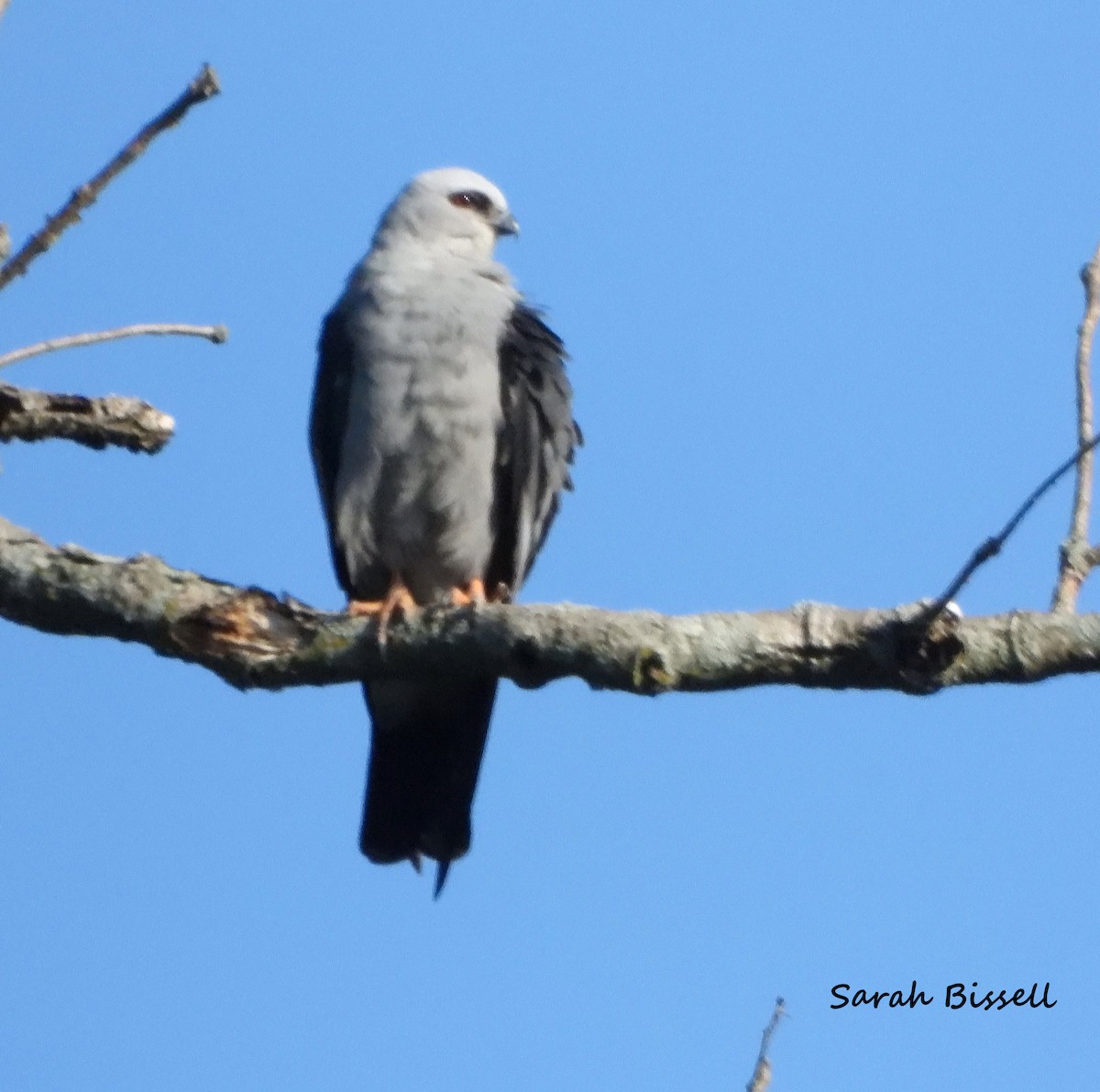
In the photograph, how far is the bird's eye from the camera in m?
6.17

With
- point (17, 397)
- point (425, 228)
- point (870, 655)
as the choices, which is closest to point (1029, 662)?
point (870, 655)

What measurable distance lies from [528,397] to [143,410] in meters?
1.88

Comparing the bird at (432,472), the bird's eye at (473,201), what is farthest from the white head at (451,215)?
the bird at (432,472)

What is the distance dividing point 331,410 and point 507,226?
1.50 m

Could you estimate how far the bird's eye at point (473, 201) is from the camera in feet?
20.2

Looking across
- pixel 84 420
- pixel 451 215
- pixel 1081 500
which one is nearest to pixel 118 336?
pixel 84 420

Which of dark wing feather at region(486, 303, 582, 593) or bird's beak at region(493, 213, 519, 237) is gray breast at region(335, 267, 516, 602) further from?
bird's beak at region(493, 213, 519, 237)

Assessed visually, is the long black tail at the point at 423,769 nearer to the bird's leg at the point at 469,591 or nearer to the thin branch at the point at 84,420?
the bird's leg at the point at 469,591

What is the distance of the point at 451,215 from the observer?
5.99 metres

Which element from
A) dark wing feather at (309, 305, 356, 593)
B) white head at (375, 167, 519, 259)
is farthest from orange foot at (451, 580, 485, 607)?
white head at (375, 167, 519, 259)

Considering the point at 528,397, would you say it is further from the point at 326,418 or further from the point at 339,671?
the point at 339,671

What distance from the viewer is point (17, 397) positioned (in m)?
3.28

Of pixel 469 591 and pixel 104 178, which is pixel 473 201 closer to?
pixel 469 591

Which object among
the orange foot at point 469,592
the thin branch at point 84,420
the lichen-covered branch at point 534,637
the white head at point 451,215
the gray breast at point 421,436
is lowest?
the lichen-covered branch at point 534,637
